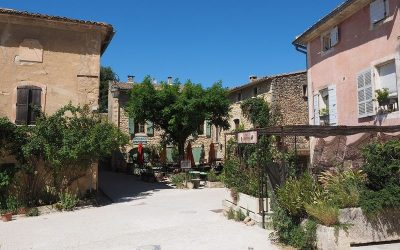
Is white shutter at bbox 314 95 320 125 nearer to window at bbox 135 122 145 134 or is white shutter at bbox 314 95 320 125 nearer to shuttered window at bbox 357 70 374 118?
shuttered window at bbox 357 70 374 118

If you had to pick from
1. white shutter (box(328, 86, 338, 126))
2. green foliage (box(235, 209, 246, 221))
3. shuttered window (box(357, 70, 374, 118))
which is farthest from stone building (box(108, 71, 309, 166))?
green foliage (box(235, 209, 246, 221))

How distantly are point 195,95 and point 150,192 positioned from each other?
718 centimetres

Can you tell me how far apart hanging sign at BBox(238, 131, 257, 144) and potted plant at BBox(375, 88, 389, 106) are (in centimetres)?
412

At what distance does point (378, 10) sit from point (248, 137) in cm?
563

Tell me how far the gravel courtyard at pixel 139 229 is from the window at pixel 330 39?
6.73 meters

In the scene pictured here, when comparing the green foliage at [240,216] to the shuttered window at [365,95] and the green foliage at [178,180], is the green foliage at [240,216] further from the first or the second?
the green foliage at [178,180]

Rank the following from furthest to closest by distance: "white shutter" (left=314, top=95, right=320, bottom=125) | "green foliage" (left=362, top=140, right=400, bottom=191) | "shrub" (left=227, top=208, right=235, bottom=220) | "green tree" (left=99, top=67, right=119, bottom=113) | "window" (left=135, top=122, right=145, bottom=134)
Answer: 1. "green tree" (left=99, top=67, right=119, bottom=113)
2. "window" (left=135, top=122, right=145, bottom=134)
3. "white shutter" (left=314, top=95, right=320, bottom=125)
4. "shrub" (left=227, top=208, right=235, bottom=220)
5. "green foliage" (left=362, top=140, right=400, bottom=191)

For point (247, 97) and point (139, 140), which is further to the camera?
point (139, 140)

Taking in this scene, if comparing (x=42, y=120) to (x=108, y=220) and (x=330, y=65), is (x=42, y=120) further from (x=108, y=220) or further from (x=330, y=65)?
(x=330, y=65)

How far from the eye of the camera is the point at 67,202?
12.2 metres

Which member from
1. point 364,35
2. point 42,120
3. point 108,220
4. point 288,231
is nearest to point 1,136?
point 42,120

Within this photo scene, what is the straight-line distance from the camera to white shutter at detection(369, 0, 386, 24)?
35.1 feet

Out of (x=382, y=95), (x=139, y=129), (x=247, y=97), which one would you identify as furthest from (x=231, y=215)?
(x=139, y=129)

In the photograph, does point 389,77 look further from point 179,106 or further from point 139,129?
point 139,129
